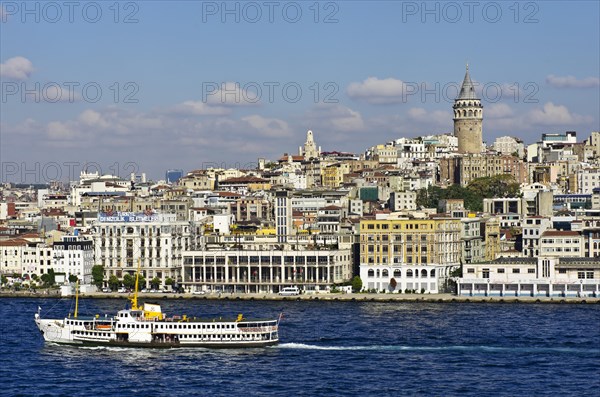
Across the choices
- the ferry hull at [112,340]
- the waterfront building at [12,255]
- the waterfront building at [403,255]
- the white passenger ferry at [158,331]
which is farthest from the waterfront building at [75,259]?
the white passenger ferry at [158,331]

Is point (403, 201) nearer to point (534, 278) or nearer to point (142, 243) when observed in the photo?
point (142, 243)

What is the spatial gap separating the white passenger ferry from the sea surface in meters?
0.55

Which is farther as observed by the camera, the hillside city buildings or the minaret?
the minaret

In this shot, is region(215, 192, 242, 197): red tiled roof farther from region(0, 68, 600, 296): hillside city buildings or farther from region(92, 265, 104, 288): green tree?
region(92, 265, 104, 288): green tree

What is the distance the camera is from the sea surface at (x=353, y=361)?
47.3m

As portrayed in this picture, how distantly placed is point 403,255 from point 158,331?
2510 centimetres

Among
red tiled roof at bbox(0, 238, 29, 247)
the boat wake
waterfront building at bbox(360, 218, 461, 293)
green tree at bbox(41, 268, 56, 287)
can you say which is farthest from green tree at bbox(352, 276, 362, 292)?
the boat wake

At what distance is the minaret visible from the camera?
459 ft

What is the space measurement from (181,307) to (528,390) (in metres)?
30.0

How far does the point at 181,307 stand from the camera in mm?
73812

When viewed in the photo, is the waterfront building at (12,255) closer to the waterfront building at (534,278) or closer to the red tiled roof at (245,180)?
the waterfront building at (534,278)

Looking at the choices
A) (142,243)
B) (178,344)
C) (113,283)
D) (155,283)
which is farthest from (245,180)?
(178,344)

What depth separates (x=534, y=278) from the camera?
251 feet

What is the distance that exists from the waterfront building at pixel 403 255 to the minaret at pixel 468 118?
60.2 meters
